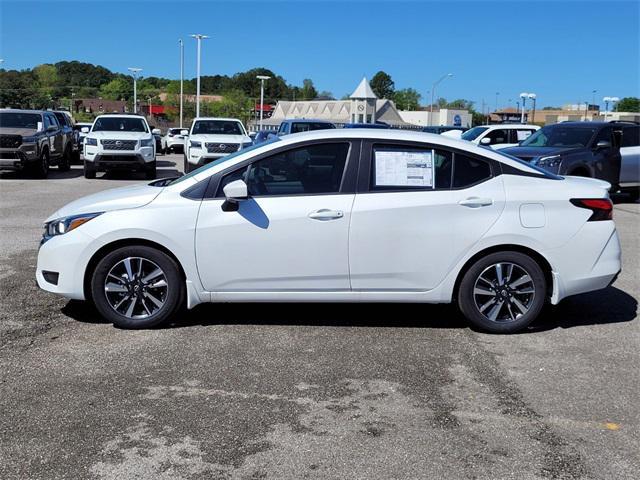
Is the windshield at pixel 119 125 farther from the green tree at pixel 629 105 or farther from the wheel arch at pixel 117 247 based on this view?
the green tree at pixel 629 105

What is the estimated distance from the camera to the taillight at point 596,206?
5.86m

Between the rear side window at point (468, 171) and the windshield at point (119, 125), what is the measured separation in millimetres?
16437

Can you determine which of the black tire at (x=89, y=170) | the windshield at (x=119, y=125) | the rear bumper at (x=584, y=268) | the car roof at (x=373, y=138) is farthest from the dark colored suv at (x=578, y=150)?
the black tire at (x=89, y=170)

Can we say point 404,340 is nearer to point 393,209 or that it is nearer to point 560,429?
point 393,209

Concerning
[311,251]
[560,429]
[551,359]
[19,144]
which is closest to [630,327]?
[551,359]

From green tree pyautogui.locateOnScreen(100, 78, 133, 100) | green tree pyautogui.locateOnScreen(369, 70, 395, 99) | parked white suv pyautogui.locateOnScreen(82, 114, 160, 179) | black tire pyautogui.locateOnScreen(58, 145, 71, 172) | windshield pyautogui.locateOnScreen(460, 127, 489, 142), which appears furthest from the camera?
green tree pyautogui.locateOnScreen(369, 70, 395, 99)

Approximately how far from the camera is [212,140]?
1975 cm

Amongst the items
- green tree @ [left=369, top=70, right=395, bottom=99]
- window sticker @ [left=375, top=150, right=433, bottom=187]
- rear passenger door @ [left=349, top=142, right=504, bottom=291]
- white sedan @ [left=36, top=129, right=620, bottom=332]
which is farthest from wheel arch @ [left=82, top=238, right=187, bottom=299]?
green tree @ [left=369, top=70, right=395, bottom=99]

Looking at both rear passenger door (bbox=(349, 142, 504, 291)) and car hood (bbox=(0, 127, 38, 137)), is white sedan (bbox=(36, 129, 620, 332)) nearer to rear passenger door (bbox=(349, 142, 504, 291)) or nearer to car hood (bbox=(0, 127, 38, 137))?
rear passenger door (bbox=(349, 142, 504, 291))

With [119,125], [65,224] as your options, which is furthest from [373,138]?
[119,125]

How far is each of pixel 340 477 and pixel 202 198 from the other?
9.44ft

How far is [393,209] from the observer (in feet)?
18.6

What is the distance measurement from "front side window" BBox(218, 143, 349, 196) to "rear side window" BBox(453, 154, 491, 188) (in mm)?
929

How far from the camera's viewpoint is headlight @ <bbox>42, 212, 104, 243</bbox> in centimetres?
572
